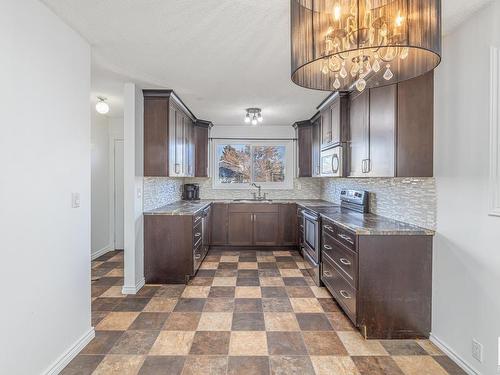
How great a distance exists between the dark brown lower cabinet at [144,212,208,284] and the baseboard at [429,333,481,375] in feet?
8.56

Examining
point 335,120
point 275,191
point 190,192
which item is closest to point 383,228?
point 335,120

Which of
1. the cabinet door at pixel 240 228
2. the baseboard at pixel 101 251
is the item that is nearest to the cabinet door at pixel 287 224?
the cabinet door at pixel 240 228

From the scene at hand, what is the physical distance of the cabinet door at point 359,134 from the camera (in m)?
2.91

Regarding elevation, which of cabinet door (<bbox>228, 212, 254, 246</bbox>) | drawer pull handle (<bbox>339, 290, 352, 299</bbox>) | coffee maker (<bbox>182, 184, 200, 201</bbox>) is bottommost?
drawer pull handle (<bbox>339, 290, 352, 299</bbox>)

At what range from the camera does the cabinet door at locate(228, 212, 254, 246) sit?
5.28 m

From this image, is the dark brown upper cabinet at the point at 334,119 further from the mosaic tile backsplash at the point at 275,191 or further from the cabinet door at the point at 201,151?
the cabinet door at the point at 201,151

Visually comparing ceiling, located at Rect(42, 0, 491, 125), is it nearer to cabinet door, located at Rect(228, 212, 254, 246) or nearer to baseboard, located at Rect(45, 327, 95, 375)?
cabinet door, located at Rect(228, 212, 254, 246)

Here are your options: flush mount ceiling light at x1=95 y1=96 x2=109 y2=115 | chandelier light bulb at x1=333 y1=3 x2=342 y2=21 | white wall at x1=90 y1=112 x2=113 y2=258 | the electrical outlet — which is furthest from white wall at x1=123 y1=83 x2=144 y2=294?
the electrical outlet

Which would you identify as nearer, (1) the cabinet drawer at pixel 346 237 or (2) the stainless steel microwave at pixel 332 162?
(1) the cabinet drawer at pixel 346 237

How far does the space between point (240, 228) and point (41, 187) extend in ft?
12.3

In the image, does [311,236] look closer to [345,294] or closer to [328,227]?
[328,227]

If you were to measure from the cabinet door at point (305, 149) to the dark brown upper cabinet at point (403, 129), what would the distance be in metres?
2.57

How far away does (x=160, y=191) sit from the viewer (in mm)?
4281

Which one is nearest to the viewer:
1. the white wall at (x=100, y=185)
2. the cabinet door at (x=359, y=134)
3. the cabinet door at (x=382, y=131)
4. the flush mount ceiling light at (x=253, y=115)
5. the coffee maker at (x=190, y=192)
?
the cabinet door at (x=382, y=131)
